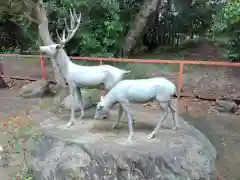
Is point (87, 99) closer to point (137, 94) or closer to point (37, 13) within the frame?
point (137, 94)

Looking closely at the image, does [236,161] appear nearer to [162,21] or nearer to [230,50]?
[230,50]

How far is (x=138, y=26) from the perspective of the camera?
980 cm

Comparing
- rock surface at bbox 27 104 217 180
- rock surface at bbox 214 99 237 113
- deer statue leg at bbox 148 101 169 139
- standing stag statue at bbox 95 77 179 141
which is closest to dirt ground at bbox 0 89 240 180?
rock surface at bbox 214 99 237 113

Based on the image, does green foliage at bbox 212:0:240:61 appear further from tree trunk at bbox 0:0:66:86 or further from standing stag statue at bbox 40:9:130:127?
tree trunk at bbox 0:0:66:86

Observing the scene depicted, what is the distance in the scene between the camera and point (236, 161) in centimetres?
445

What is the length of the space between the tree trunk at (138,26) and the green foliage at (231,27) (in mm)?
2266

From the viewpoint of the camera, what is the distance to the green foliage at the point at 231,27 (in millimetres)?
6498

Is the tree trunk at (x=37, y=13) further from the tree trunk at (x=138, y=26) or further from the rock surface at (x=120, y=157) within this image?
the rock surface at (x=120, y=157)

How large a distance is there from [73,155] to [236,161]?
2457 mm

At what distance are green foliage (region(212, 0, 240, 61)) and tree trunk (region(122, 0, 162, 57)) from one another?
2266 millimetres

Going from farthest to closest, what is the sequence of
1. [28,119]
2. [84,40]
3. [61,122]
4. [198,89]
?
[84,40]
[198,89]
[28,119]
[61,122]

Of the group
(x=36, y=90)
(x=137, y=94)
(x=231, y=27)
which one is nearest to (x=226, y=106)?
(x=231, y=27)

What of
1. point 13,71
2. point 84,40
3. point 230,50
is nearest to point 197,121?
point 230,50

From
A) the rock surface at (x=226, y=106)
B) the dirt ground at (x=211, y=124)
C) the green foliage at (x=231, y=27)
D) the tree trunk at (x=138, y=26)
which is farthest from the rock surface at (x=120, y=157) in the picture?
the tree trunk at (x=138, y=26)
